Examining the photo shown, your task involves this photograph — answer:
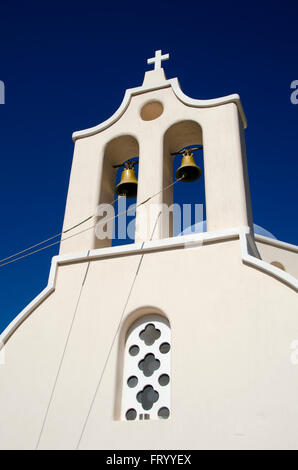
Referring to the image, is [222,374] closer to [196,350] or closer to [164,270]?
[196,350]

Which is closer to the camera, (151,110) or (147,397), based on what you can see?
(147,397)

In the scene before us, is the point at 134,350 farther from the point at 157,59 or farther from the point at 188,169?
the point at 157,59

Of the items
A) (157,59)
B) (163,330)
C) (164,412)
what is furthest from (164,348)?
(157,59)

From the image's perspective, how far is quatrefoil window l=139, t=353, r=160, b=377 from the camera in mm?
4758

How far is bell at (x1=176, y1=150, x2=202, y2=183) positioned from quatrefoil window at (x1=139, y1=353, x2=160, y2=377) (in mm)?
2755

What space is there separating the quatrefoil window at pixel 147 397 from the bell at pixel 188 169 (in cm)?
309

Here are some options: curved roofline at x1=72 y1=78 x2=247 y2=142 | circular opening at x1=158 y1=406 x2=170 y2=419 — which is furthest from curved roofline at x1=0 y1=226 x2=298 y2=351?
curved roofline at x1=72 y1=78 x2=247 y2=142

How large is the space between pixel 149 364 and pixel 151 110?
4091 mm

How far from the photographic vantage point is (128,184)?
21.1ft

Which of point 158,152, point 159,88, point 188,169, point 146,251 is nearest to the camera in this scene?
point 146,251

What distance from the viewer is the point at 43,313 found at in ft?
17.6

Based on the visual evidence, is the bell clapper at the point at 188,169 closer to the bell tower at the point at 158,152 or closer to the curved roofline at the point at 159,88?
the bell tower at the point at 158,152

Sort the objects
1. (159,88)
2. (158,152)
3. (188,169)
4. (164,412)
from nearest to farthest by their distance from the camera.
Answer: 1. (164,412)
2. (158,152)
3. (188,169)
4. (159,88)

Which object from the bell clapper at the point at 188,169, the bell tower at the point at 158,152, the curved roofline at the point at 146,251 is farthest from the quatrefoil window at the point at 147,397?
the bell clapper at the point at 188,169
